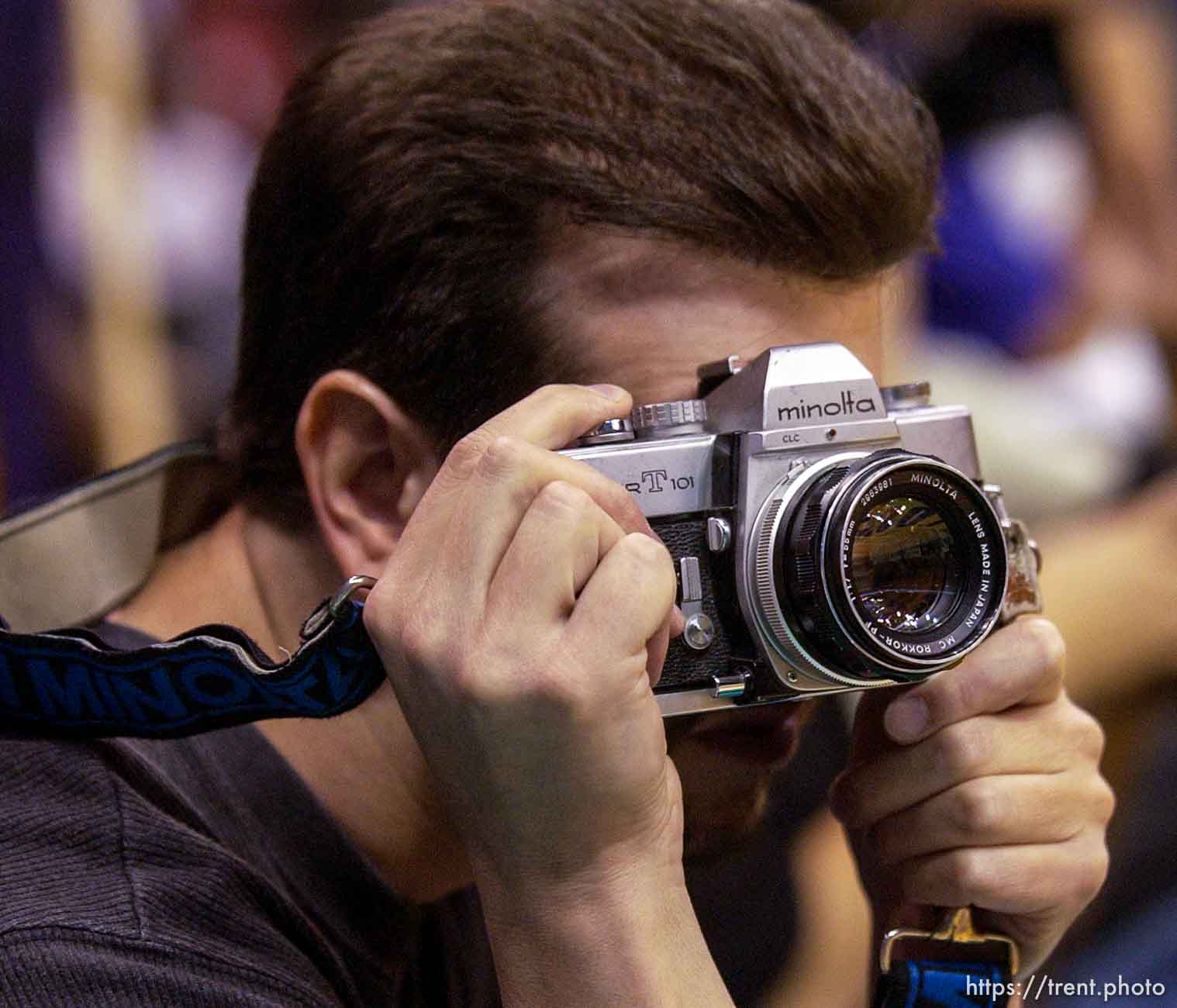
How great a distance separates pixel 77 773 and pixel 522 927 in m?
0.25

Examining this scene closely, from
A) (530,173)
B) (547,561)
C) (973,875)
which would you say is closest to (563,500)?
(547,561)

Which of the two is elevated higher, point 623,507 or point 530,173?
point 530,173

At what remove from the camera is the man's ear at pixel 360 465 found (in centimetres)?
82

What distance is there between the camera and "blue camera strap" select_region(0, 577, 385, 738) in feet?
2.30

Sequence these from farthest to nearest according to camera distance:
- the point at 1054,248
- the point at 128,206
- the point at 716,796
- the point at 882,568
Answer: the point at 1054,248 < the point at 128,206 < the point at 716,796 < the point at 882,568

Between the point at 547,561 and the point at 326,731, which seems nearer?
the point at 547,561

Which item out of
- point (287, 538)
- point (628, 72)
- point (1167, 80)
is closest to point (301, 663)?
point (287, 538)

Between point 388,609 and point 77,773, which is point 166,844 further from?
point 388,609

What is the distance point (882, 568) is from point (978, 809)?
172 mm

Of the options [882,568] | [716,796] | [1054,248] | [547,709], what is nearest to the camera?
[547,709]

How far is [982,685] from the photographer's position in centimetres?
81

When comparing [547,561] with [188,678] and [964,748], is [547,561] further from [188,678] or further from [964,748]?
[964,748]

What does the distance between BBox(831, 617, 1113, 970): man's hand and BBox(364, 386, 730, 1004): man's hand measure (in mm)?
213

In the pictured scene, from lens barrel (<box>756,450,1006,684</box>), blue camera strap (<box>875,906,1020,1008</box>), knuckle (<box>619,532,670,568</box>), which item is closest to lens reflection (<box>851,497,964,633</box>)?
lens barrel (<box>756,450,1006,684</box>)
